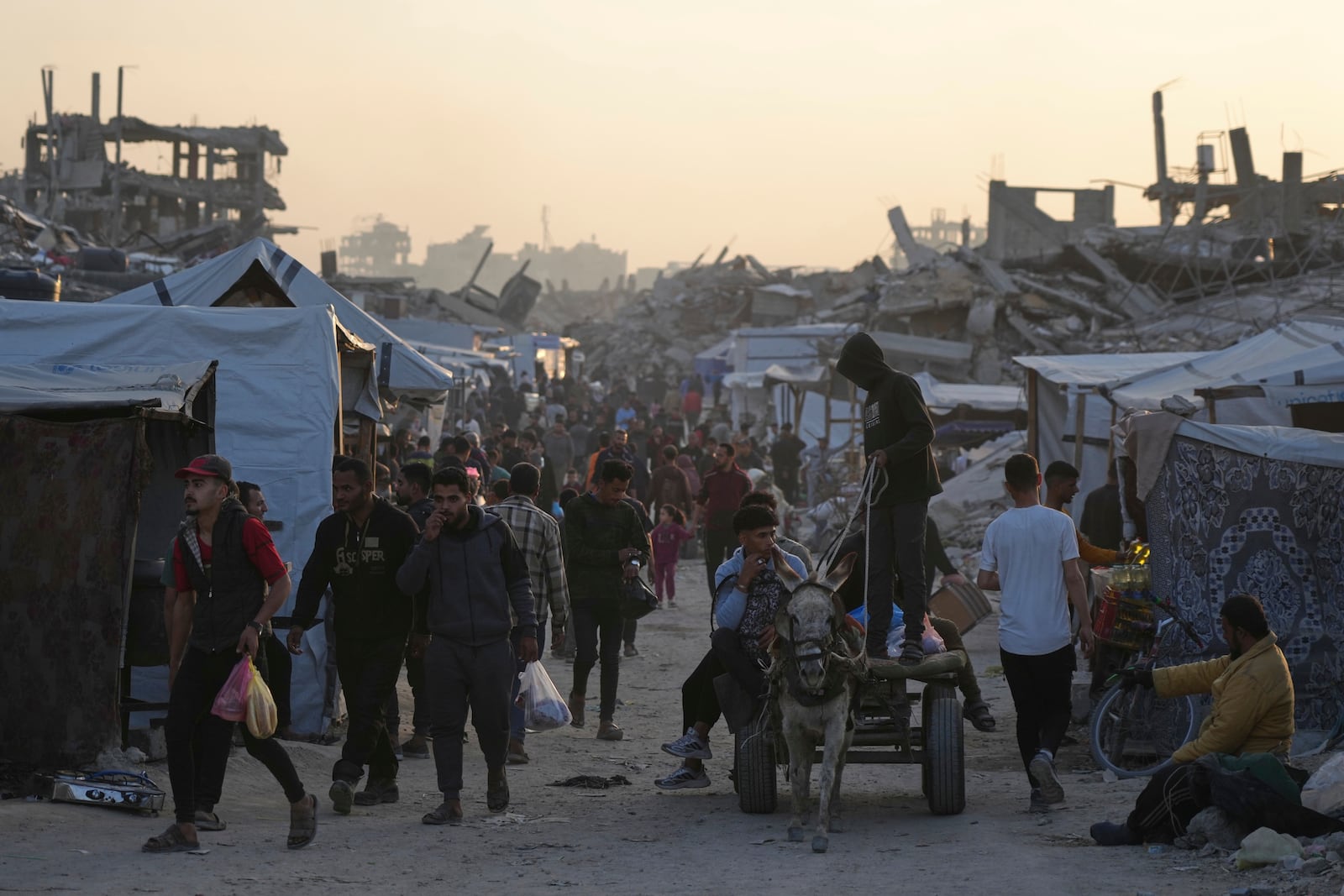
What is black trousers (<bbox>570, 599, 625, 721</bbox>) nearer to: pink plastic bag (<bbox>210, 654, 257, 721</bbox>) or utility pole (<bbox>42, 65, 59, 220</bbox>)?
pink plastic bag (<bbox>210, 654, 257, 721</bbox>)

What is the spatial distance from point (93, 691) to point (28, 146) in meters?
56.2

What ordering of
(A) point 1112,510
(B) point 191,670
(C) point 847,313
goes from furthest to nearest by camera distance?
(C) point 847,313
(A) point 1112,510
(B) point 191,670

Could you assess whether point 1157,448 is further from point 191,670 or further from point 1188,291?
point 1188,291

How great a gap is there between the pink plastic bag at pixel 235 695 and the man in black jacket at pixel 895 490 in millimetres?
2976

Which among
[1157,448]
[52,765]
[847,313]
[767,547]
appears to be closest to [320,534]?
[52,765]

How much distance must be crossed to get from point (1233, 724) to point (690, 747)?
8.84 ft

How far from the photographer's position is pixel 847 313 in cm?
4125

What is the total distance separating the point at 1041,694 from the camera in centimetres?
725

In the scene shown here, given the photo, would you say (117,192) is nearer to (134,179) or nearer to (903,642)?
(134,179)

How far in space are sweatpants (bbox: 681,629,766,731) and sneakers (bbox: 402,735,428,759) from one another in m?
2.03

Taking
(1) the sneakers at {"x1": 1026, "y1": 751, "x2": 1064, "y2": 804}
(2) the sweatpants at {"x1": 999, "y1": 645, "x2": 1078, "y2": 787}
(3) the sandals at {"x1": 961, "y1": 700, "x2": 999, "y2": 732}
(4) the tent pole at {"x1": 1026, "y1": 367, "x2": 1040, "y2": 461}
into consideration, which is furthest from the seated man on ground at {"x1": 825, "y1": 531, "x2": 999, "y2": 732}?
(4) the tent pole at {"x1": 1026, "y1": 367, "x2": 1040, "y2": 461}

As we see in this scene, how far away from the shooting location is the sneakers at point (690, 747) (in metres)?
7.74

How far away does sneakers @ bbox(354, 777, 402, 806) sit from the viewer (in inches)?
298

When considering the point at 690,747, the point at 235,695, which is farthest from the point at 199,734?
the point at 690,747
